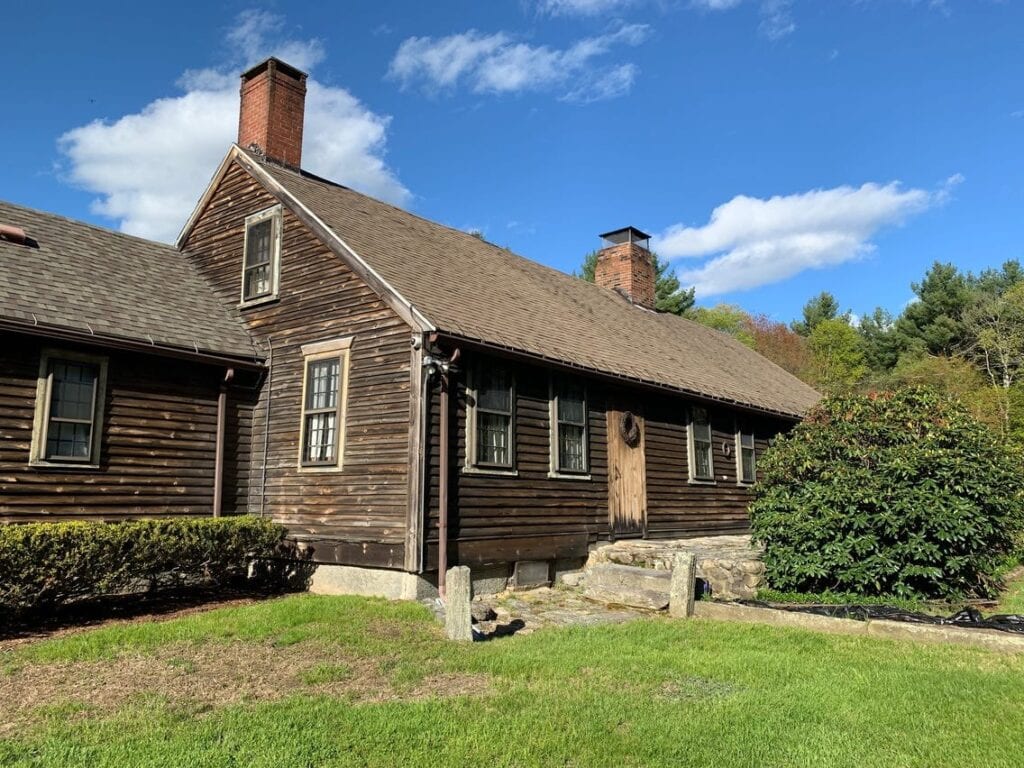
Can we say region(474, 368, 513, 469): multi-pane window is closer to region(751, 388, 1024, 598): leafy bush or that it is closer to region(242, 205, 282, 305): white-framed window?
region(242, 205, 282, 305): white-framed window

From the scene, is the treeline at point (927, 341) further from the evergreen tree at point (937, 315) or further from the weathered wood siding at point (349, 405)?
the weathered wood siding at point (349, 405)

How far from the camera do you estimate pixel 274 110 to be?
15.5 metres

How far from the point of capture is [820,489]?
12.1 metres

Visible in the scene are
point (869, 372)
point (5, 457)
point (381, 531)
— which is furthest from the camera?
point (869, 372)

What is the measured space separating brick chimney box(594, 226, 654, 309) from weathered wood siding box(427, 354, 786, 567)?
6.41m

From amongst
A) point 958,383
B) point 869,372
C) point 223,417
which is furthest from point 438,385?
point 869,372

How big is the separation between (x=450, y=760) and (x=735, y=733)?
199 cm

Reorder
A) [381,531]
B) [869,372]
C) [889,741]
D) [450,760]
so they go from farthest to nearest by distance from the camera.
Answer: [869,372]
[381,531]
[889,741]
[450,760]

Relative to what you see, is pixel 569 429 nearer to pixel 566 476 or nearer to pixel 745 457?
pixel 566 476

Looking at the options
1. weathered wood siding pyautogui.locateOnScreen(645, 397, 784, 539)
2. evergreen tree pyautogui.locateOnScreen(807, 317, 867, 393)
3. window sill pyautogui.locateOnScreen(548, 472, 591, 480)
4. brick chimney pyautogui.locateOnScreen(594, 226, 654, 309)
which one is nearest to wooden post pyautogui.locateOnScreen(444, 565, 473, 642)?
window sill pyautogui.locateOnScreen(548, 472, 591, 480)

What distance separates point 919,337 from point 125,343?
5117 cm

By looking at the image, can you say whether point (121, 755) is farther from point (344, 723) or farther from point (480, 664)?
point (480, 664)

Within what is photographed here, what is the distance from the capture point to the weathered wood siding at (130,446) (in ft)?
33.9

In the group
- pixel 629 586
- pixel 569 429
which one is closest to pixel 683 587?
pixel 629 586
